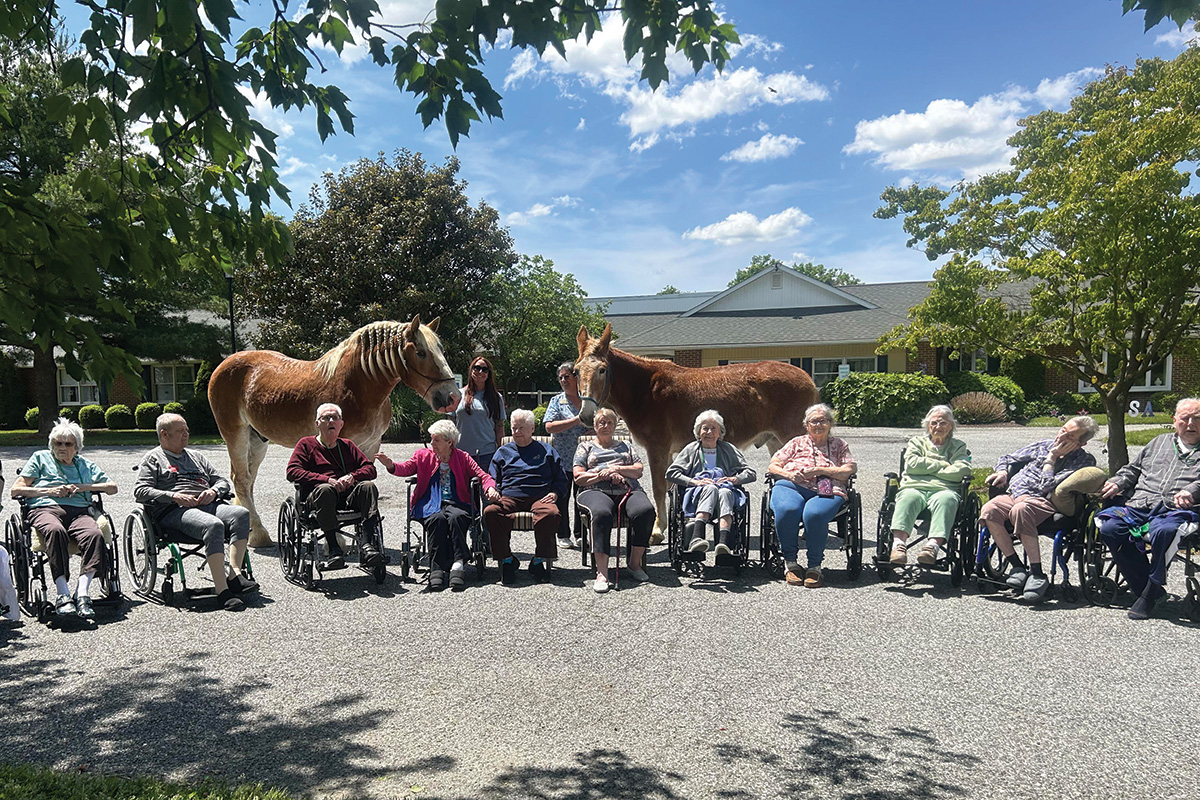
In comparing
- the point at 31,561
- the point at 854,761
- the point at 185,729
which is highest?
the point at 31,561

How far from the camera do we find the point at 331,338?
59.4ft

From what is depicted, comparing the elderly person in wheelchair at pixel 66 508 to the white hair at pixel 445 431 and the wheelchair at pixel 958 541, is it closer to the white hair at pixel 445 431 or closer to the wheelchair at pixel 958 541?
the white hair at pixel 445 431

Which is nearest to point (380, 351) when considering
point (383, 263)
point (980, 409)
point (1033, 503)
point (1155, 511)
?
point (1033, 503)

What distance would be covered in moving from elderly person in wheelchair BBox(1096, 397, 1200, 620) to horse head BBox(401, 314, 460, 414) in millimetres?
4976

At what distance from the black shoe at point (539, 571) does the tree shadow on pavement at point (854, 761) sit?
2.67 meters

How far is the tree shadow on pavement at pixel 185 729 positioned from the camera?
114 inches

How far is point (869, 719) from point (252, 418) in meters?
5.96

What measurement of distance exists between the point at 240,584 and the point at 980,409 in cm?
2095

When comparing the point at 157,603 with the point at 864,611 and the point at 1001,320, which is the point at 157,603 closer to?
the point at 864,611

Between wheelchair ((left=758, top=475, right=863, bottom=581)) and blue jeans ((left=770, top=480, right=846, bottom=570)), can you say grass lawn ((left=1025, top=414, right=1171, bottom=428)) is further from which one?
blue jeans ((left=770, top=480, right=846, bottom=570))

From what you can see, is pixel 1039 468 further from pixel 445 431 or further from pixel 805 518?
pixel 445 431

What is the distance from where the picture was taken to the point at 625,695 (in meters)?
3.55

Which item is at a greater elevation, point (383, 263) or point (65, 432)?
point (383, 263)

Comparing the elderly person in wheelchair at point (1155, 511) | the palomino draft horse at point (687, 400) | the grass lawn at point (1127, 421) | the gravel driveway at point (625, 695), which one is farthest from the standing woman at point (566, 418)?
the grass lawn at point (1127, 421)
